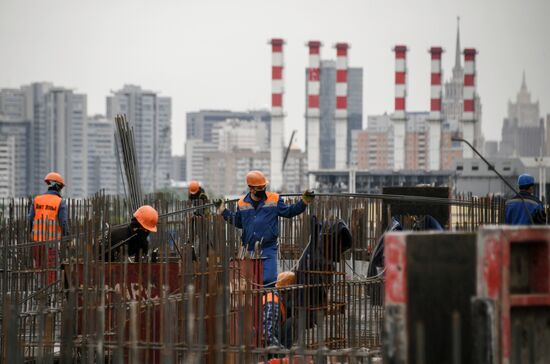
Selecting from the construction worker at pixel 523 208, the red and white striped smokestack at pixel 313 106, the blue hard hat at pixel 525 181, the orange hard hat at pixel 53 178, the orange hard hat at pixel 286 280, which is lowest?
the orange hard hat at pixel 286 280

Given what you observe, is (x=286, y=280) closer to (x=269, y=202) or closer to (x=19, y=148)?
(x=269, y=202)

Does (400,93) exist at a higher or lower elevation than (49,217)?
higher

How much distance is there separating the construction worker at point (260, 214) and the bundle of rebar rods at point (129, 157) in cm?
290

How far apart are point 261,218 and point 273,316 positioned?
8.48ft

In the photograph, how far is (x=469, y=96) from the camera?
300ft

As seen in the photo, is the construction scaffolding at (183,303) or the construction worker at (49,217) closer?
the construction scaffolding at (183,303)

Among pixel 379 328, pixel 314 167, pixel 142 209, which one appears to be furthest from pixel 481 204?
pixel 314 167

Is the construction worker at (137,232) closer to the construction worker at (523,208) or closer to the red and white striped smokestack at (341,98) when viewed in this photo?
the construction worker at (523,208)

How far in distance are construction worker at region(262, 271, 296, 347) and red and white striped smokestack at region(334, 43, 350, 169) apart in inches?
3169

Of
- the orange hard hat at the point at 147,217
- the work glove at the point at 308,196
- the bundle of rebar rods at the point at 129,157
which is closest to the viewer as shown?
the orange hard hat at the point at 147,217

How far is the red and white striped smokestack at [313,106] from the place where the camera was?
91.7 metres

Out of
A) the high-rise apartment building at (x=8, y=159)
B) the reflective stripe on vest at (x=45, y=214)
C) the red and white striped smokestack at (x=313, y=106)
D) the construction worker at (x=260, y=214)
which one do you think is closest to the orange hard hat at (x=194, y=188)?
the reflective stripe on vest at (x=45, y=214)

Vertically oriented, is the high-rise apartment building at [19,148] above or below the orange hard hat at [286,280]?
above

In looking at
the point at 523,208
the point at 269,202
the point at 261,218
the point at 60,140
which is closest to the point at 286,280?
the point at 261,218
